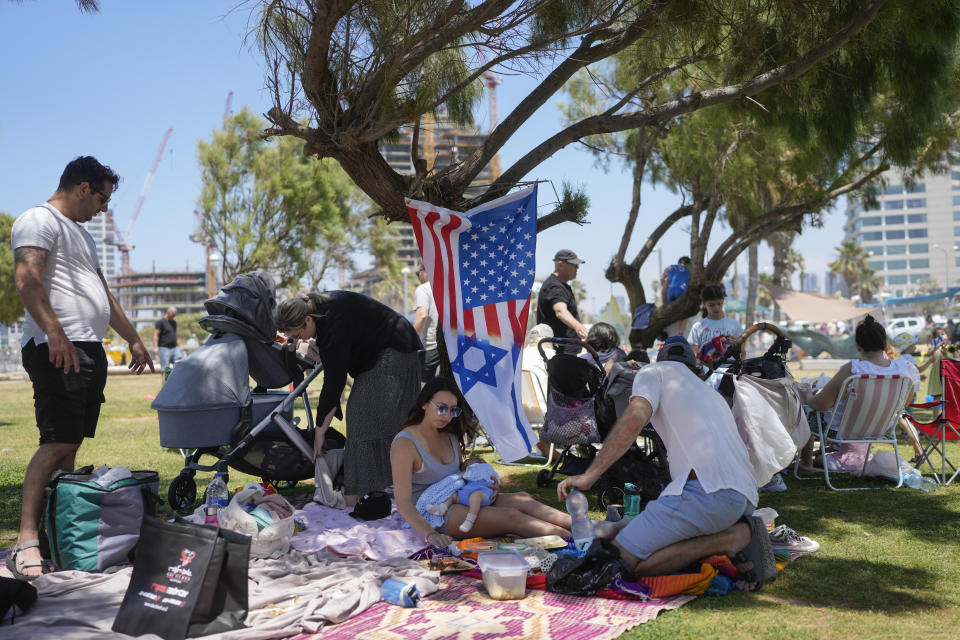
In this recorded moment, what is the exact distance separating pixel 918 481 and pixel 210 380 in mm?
5105

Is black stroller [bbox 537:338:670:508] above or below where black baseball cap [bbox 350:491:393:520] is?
above

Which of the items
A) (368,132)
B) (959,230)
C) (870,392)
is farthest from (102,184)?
(959,230)

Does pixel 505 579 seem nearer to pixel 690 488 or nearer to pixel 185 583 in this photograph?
pixel 690 488

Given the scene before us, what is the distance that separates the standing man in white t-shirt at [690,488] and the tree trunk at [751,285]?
1800cm

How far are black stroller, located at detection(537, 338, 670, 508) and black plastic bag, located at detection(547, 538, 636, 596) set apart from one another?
1639mm

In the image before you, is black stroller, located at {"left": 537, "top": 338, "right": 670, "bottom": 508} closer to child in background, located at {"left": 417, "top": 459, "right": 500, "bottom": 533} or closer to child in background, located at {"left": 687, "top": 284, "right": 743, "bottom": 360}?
child in background, located at {"left": 417, "top": 459, "right": 500, "bottom": 533}

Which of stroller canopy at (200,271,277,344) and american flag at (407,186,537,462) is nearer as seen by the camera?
american flag at (407,186,537,462)

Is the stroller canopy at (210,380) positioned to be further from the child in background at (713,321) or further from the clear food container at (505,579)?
the child in background at (713,321)

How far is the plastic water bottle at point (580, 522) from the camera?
424 cm

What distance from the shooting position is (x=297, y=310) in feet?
16.6

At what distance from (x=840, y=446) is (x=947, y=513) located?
180 centimetres

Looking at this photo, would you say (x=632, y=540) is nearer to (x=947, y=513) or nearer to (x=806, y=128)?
(x=947, y=513)

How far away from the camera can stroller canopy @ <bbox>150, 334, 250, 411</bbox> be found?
5273mm

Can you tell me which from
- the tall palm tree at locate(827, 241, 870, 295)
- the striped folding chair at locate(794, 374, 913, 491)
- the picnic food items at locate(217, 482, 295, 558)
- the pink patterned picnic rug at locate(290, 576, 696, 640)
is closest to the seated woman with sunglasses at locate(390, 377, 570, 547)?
the picnic food items at locate(217, 482, 295, 558)
